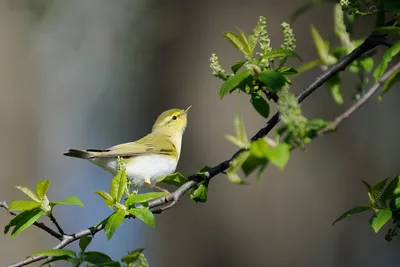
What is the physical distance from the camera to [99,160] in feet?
10.1

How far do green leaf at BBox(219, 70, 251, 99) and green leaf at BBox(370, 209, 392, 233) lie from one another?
1.41 ft

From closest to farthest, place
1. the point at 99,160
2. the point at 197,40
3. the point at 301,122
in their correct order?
1. the point at 301,122
2. the point at 99,160
3. the point at 197,40

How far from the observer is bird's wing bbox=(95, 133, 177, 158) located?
316cm

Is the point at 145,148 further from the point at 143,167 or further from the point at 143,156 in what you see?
the point at 143,167

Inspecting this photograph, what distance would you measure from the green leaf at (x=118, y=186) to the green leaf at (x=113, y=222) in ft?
0.24

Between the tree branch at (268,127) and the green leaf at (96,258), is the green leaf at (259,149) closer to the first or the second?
the tree branch at (268,127)

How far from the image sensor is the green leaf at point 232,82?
1371 mm

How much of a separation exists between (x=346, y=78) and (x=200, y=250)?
183cm

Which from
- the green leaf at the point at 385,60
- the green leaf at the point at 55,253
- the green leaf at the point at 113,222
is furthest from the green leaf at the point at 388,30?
the green leaf at the point at 55,253

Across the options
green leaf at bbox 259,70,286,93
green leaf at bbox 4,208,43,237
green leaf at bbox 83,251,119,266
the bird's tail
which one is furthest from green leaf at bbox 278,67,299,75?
the bird's tail

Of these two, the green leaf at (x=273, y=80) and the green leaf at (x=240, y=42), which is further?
the green leaf at (x=240, y=42)

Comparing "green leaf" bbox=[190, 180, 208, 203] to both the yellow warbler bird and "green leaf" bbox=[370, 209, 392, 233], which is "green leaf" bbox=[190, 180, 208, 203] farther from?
the yellow warbler bird

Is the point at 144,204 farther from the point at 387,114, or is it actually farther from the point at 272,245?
the point at 387,114

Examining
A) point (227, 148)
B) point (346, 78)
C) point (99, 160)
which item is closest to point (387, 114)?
point (227, 148)
